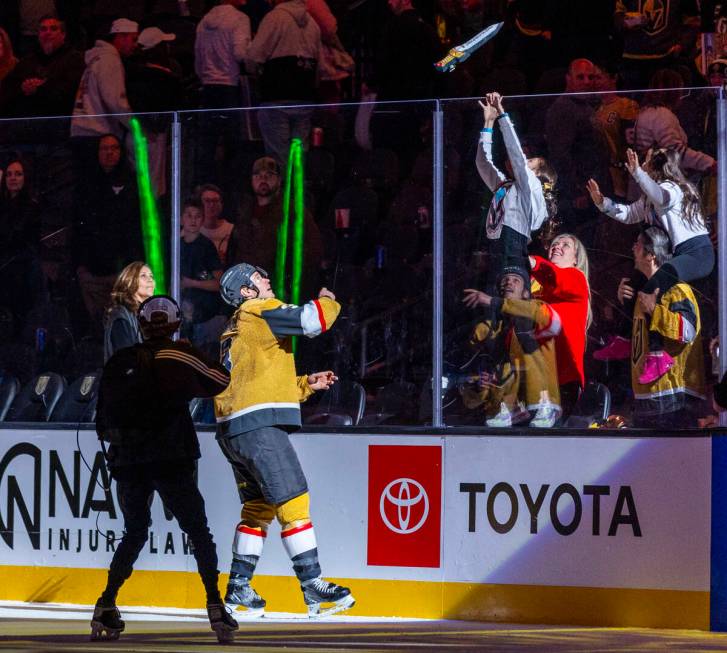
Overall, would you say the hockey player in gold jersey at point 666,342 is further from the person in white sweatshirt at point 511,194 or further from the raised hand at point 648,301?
the person in white sweatshirt at point 511,194

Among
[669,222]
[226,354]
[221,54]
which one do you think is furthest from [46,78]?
[669,222]

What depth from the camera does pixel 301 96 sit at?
34.0 feet

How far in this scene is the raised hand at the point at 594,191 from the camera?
26.2 feet

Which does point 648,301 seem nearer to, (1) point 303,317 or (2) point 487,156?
(2) point 487,156

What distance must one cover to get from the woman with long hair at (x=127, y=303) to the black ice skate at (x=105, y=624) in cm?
169

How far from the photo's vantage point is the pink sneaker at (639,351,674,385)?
310 inches

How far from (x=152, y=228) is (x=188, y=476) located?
1995mm

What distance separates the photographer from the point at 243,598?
26.2 feet

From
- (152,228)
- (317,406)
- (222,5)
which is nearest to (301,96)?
(222,5)

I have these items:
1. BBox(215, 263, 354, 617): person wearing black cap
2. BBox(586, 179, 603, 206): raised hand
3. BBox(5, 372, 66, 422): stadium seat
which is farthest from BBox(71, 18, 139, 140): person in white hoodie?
BBox(586, 179, 603, 206): raised hand

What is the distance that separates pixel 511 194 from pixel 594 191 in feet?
1.42

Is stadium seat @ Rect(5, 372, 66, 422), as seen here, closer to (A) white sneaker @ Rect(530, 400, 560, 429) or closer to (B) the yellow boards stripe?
(B) the yellow boards stripe

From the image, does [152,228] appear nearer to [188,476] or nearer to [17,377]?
[17,377]

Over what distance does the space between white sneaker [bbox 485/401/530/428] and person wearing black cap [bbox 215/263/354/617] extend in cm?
88
